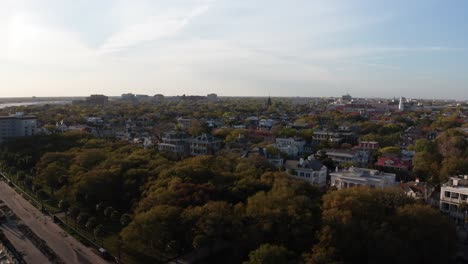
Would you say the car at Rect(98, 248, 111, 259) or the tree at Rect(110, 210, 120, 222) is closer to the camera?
the car at Rect(98, 248, 111, 259)

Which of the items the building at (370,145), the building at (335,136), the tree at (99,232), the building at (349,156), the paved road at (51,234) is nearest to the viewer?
the paved road at (51,234)

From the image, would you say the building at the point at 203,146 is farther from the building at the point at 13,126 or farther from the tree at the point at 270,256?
the building at the point at 13,126

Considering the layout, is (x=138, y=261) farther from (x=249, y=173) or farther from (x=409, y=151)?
(x=409, y=151)

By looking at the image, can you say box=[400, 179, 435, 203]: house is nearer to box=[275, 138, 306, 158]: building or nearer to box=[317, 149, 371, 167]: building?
box=[317, 149, 371, 167]: building

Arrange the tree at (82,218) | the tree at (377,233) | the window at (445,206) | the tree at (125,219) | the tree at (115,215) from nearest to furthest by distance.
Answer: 1. the tree at (377,233)
2. the tree at (125,219)
3. the tree at (115,215)
4. the tree at (82,218)
5. the window at (445,206)

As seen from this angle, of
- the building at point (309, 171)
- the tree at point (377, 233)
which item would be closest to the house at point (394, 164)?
the building at point (309, 171)

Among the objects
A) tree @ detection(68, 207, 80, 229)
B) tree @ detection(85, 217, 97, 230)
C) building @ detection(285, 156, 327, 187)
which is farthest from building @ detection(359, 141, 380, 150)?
tree @ detection(68, 207, 80, 229)
